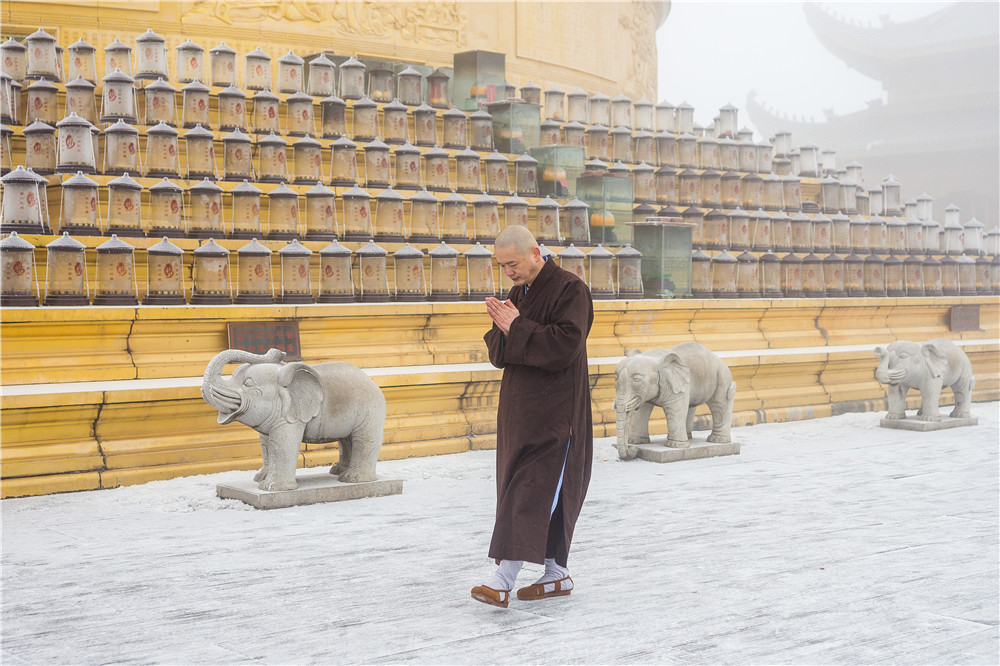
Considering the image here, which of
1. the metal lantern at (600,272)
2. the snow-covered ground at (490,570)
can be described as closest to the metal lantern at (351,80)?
the metal lantern at (600,272)

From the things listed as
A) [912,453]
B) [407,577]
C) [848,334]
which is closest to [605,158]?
[848,334]

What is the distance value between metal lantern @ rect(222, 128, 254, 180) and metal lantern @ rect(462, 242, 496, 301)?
1.80 meters

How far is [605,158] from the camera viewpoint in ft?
36.6

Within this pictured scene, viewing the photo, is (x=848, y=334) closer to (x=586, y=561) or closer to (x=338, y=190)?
(x=338, y=190)

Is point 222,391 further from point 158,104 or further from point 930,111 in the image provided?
point 930,111

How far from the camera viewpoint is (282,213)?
26.8 ft

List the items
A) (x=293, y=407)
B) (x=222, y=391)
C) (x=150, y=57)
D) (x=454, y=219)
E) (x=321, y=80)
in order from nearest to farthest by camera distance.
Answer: (x=222, y=391)
(x=293, y=407)
(x=454, y=219)
(x=150, y=57)
(x=321, y=80)

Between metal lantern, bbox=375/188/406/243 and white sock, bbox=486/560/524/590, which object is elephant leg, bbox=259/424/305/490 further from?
metal lantern, bbox=375/188/406/243

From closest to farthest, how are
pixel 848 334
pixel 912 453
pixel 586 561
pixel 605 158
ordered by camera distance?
1. pixel 586 561
2. pixel 912 453
3. pixel 848 334
4. pixel 605 158

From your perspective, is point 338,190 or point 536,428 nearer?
point 536,428

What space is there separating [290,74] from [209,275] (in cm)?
308

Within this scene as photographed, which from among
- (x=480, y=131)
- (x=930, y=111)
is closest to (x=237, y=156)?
(x=480, y=131)

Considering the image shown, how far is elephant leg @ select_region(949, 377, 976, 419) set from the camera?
8.90m

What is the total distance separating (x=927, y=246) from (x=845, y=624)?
9483mm
